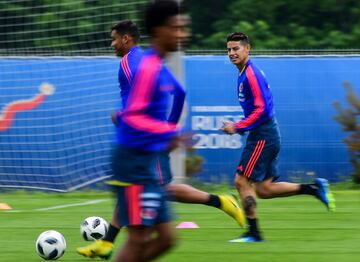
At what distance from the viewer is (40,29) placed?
16.9 metres

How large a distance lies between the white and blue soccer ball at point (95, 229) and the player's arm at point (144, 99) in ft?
9.12

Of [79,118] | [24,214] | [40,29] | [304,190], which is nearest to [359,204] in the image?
[304,190]

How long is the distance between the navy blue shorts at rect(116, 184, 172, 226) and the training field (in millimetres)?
2127

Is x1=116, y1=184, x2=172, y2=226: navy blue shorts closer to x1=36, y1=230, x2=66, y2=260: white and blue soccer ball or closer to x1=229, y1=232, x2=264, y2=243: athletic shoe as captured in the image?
x1=36, y1=230, x2=66, y2=260: white and blue soccer ball

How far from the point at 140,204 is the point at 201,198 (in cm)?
305

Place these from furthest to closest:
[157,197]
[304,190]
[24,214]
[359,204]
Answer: [359,204] → [24,214] → [304,190] → [157,197]

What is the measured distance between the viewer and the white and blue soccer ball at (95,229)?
865cm

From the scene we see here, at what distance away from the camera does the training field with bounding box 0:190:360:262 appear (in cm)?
830

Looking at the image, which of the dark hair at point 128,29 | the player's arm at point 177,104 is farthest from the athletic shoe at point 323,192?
the player's arm at point 177,104

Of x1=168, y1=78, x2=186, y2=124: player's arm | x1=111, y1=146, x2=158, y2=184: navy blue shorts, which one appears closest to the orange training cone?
x1=168, y1=78, x2=186, y2=124: player's arm

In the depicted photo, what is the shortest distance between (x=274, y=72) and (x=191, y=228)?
652 centimetres

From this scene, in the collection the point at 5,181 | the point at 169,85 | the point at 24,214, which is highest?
the point at 169,85

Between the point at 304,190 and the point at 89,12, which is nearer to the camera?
the point at 304,190

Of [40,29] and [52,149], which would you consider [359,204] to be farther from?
[40,29]
